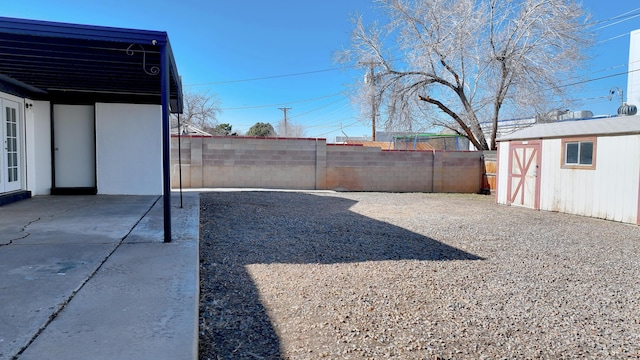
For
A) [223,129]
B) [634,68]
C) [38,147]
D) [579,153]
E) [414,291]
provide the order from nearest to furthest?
[414,291] < [38,147] < [579,153] < [634,68] < [223,129]

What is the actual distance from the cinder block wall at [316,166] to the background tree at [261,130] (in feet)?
97.9

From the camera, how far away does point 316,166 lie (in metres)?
16.2

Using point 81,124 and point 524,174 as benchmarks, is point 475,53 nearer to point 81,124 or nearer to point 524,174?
point 524,174

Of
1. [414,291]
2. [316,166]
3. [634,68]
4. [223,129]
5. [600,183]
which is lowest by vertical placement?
[414,291]

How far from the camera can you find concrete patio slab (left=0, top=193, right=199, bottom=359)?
2.46 meters

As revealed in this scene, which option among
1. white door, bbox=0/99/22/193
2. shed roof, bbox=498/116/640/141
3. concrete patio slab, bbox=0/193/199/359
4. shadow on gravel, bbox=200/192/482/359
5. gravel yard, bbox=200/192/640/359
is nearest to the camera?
concrete patio slab, bbox=0/193/199/359

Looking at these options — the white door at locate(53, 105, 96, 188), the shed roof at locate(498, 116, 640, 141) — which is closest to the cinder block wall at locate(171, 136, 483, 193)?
the shed roof at locate(498, 116, 640, 141)

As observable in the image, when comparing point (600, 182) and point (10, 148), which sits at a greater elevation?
point (10, 148)

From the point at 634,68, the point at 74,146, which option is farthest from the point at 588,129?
the point at 634,68

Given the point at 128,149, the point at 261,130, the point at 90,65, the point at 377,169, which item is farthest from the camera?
the point at 261,130

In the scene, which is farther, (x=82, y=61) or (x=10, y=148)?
(x=10, y=148)

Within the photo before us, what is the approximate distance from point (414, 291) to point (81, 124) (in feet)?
29.7

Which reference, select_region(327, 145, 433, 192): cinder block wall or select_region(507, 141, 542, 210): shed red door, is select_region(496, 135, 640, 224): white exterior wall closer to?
select_region(507, 141, 542, 210): shed red door

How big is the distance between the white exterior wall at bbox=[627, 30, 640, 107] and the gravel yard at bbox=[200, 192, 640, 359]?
3021 cm
